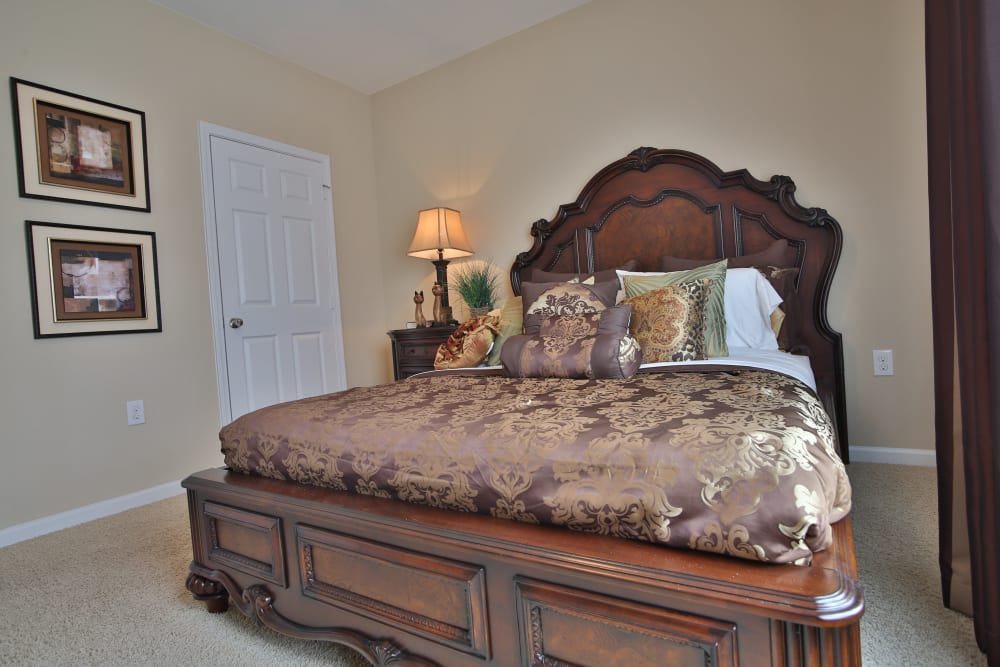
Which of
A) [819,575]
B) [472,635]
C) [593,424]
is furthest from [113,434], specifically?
[819,575]

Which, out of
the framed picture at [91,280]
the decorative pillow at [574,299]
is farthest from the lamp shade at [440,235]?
the framed picture at [91,280]

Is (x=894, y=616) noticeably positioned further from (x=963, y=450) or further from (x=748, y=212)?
(x=748, y=212)

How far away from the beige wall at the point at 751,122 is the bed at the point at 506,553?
874 millimetres

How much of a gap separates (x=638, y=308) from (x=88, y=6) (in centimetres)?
315

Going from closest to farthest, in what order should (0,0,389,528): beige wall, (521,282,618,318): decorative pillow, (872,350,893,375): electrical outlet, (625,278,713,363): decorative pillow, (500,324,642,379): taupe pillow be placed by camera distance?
(500,324,642,379): taupe pillow, (625,278,713,363): decorative pillow, (521,282,618,318): decorative pillow, (0,0,389,528): beige wall, (872,350,893,375): electrical outlet

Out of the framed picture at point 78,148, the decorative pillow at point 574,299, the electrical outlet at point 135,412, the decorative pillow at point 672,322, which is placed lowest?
the electrical outlet at point 135,412

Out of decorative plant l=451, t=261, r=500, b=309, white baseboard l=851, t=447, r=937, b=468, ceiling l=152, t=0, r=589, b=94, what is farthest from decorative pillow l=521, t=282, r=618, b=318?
ceiling l=152, t=0, r=589, b=94

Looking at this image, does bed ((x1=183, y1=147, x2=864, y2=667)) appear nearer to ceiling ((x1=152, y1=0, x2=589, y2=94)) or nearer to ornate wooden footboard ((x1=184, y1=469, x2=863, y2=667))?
ornate wooden footboard ((x1=184, y1=469, x2=863, y2=667))

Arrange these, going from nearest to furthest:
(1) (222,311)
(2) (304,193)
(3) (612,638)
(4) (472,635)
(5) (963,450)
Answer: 1. (3) (612,638)
2. (4) (472,635)
3. (5) (963,450)
4. (1) (222,311)
5. (2) (304,193)

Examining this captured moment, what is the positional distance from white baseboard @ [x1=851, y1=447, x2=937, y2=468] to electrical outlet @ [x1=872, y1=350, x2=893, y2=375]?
14.8 inches

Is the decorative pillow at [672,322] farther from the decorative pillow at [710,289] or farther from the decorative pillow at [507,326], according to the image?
the decorative pillow at [507,326]

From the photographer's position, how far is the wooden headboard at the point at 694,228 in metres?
2.62

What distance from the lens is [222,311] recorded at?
10.7ft

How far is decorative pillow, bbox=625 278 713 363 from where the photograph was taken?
6.77 ft
